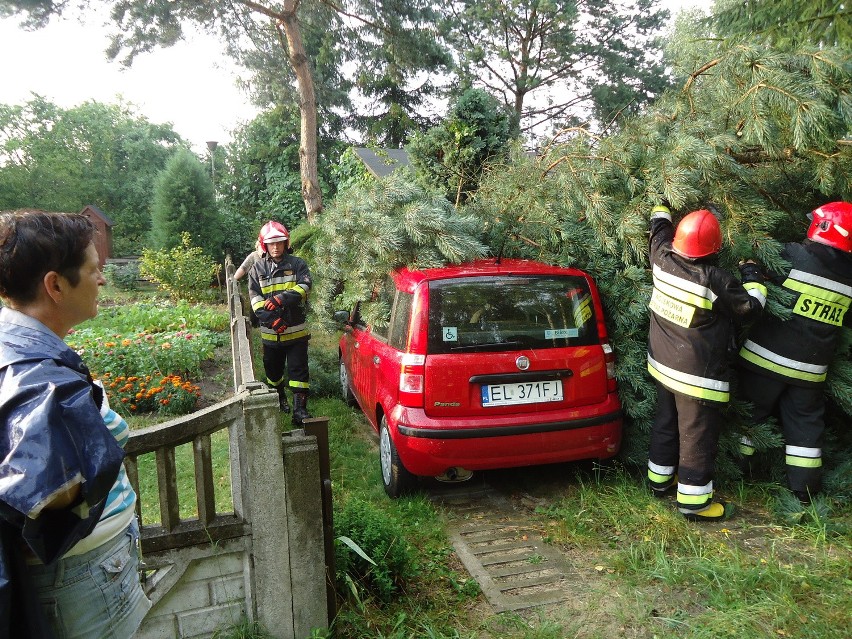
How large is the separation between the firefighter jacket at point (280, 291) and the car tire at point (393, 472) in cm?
182

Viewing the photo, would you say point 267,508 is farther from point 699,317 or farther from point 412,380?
point 699,317

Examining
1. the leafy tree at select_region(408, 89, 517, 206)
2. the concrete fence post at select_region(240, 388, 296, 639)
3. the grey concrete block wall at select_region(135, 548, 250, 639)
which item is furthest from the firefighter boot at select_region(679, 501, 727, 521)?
the leafy tree at select_region(408, 89, 517, 206)

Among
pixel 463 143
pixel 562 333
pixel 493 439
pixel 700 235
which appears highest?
pixel 463 143

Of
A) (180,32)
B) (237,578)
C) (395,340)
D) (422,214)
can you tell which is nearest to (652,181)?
(422,214)

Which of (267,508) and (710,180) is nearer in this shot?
(267,508)

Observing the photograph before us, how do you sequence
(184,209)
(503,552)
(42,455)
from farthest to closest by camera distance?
(184,209) → (503,552) → (42,455)

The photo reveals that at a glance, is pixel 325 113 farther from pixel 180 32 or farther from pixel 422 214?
pixel 422 214

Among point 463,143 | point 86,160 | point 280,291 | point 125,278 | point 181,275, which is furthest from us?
point 86,160

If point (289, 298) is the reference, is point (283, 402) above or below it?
below

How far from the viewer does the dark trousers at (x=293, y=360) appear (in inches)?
227

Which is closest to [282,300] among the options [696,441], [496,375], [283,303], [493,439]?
[283,303]

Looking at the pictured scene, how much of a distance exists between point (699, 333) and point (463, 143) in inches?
171

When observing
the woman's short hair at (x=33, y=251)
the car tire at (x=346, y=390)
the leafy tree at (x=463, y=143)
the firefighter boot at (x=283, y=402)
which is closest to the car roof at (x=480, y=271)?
the car tire at (x=346, y=390)

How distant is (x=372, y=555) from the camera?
296 cm
